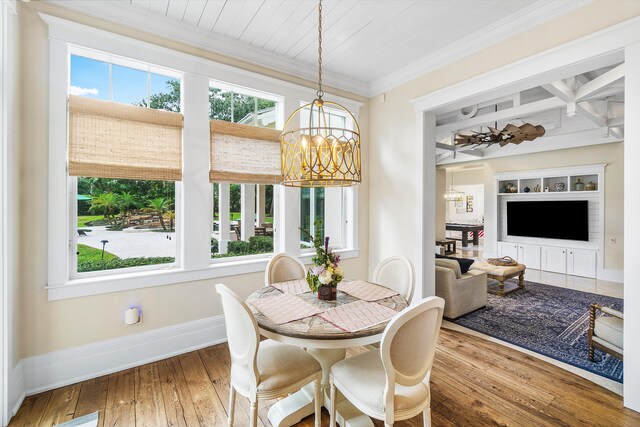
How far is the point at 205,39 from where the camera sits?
280 centimetres

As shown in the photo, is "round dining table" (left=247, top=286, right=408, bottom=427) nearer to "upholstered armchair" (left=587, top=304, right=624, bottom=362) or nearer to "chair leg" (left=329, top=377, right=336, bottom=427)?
"chair leg" (left=329, top=377, right=336, bottom=427)

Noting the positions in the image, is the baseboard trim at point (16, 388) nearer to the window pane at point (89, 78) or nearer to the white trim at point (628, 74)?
the window pane at point (89, 78)

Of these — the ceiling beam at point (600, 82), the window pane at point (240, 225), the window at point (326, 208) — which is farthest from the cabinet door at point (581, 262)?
the window pane at point (240, 225)

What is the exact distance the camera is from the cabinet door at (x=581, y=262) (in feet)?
19.7

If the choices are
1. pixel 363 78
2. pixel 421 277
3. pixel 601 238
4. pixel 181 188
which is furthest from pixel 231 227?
pixel 601 238

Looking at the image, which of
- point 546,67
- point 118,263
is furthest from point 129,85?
point 546,67

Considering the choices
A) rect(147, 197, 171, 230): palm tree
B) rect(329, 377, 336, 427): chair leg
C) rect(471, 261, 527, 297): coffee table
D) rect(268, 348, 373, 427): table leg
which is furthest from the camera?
rect(471, 261, 527, 297): coffee table

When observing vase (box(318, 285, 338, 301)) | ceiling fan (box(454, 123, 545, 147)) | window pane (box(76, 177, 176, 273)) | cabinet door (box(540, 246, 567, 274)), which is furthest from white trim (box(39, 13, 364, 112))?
cabinet door (box(540, 246, 567, 274))

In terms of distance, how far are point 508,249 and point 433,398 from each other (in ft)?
21.8

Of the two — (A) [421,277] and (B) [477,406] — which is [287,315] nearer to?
(B) [477,406]

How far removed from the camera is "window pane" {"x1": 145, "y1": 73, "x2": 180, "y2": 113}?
107 inches

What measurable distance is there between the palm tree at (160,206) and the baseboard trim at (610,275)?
7929mm

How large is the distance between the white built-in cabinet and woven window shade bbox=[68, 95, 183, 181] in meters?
7.77

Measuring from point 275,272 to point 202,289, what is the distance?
79 centimetres
